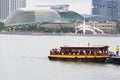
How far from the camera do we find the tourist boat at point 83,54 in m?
47.5

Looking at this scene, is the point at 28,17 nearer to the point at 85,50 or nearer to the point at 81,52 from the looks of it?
the point at 85,50

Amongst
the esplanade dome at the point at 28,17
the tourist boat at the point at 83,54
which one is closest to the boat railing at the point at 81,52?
the tourist boat at the point at 83,54

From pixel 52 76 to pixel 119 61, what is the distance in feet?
32.6

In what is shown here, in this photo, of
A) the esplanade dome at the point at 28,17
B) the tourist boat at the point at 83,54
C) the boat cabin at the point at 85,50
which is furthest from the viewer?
the esplanade dome at the point at 28,17

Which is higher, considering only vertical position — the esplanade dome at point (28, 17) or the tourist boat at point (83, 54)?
the esplanade dome at point (28, 17)

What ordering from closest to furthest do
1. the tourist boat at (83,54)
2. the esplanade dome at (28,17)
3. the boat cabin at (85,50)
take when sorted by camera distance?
the tourist boat at (83,54) < the boat cabin at (85,50) < the esplanade dome at (28,17)

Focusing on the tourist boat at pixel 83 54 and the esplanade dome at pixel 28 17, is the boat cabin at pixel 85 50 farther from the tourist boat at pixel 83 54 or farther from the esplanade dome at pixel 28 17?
the esplanade dome at pixel 28 17

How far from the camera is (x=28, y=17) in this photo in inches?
7643

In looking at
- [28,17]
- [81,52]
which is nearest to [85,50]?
[81,52]

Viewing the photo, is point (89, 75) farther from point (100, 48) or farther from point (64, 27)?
point (64, 27)

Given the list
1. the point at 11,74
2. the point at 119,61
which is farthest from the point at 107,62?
the point at 11,74

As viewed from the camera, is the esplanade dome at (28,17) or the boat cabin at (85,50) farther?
the esplanade dome at (28,17)

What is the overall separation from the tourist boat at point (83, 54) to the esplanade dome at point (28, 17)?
13847cm

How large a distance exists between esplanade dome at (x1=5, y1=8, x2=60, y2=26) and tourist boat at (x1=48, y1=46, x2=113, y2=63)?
13847cm
